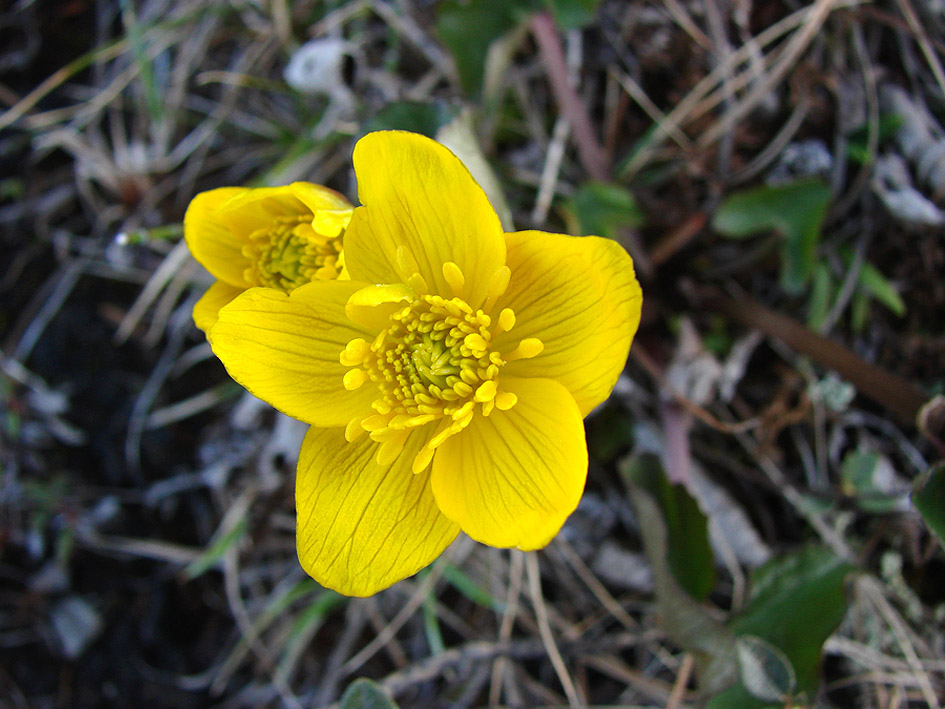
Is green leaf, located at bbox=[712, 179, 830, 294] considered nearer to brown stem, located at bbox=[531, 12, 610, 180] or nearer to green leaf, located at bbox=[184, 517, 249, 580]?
brown stem, located at bbox=[531, 12, 610, 180]

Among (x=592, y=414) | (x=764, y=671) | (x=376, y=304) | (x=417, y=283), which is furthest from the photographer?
(x=592, y=414)

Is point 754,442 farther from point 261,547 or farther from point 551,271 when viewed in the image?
point 261,547

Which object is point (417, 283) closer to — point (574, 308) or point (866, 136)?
point (574, 308)

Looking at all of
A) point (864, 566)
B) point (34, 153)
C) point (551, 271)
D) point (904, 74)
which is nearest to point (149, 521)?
point (34, 153)

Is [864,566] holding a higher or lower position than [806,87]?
lower

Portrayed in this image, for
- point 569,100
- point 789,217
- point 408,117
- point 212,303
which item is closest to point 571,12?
point 569,100

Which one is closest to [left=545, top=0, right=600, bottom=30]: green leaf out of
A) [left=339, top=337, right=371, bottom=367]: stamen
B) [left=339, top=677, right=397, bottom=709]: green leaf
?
[left=339, top=337, right=371, bottom=367]: stamen
